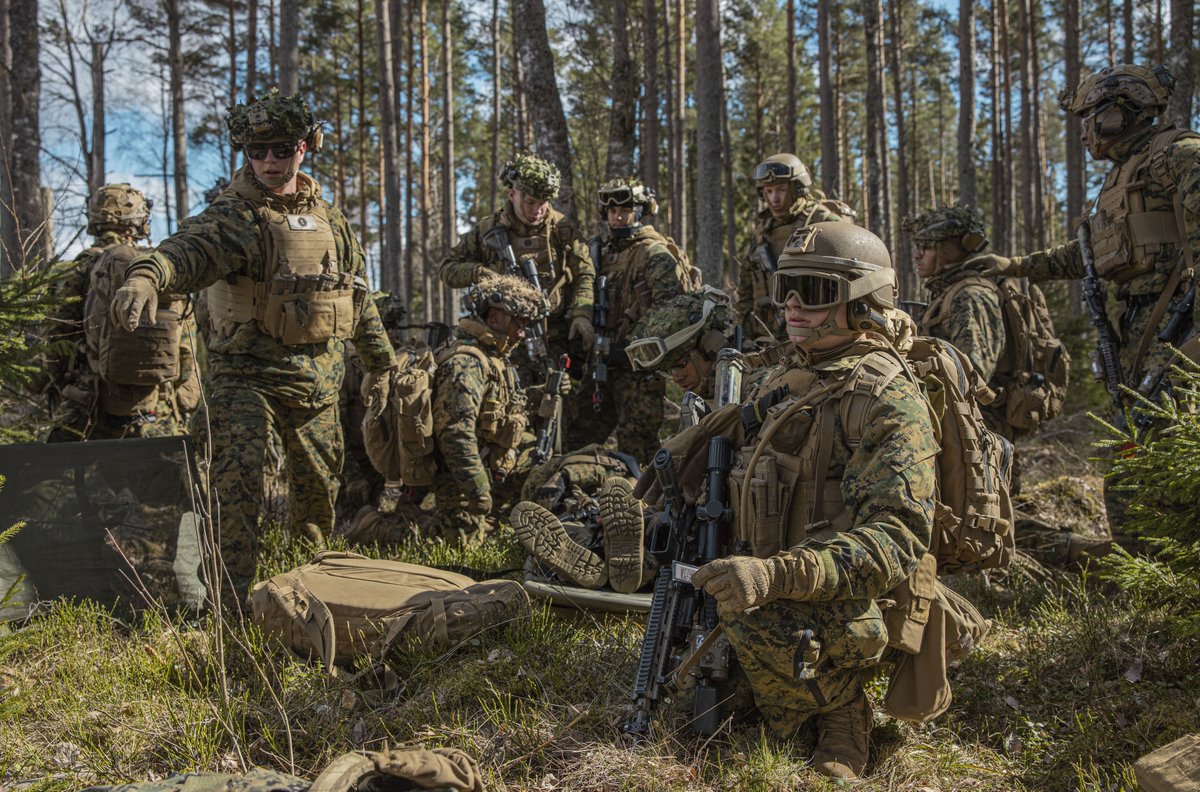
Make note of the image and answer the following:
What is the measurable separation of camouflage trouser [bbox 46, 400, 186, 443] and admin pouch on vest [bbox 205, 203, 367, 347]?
1854 mm

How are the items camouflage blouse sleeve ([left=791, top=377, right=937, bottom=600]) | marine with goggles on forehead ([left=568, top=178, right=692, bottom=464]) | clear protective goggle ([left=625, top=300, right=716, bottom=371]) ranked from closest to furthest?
camouflage blouse sleeve ([left=791, top=377, right=937, bottom=600]) < clear protective goggle ([left=625, top=300, right=716, bottom=371]) < marine with goggles on forehead ([left=568, top=178, right=692, bottom=464])

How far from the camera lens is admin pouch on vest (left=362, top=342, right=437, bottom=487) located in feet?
20.9

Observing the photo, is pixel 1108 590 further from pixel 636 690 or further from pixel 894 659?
pixel 636 690

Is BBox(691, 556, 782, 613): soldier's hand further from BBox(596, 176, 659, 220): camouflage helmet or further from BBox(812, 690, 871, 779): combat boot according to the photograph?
BBox(596, 176, 659, 220): camouflage helmet

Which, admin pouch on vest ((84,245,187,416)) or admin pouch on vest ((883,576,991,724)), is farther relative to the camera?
admin pouch on vest ((84,245,187,416))

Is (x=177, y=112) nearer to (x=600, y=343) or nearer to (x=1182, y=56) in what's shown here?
(x=600, y=343)

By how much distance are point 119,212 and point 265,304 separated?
2.75 meters

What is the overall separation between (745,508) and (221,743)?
243 centimetres

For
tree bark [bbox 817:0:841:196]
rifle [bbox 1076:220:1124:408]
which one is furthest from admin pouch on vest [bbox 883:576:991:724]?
tree bark [bbox 817:0:841:196]

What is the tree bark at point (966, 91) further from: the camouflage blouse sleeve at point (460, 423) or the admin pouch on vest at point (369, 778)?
the admin pouch on vest at point (369, 778)

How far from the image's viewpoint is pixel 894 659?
372cm

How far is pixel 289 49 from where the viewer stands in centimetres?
986

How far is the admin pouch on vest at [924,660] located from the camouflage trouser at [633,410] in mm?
4090

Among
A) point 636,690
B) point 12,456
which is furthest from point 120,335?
point 636,690
